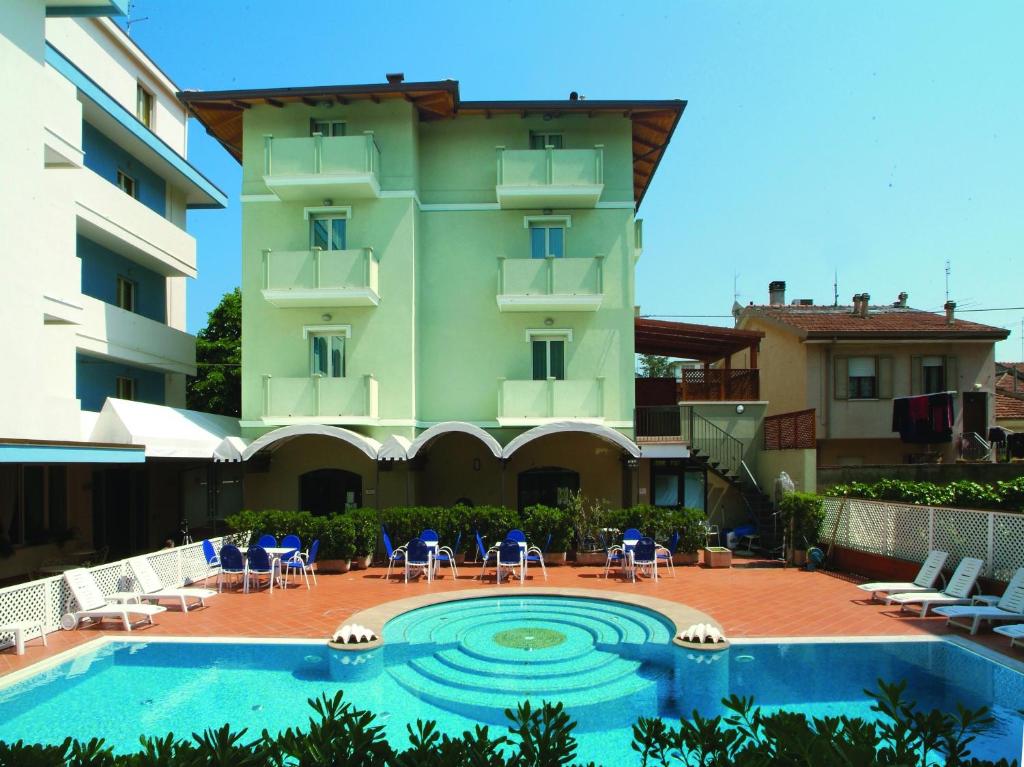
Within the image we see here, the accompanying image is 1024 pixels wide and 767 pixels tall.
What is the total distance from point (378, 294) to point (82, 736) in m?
13.6

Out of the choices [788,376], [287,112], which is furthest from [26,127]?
[788,376]

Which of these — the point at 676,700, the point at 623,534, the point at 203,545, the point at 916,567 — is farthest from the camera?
the point at 623,534

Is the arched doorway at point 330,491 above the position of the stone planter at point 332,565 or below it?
above

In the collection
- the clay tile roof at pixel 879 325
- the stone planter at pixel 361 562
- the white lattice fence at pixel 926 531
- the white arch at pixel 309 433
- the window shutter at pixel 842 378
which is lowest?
the stone planter at pixel 361 562

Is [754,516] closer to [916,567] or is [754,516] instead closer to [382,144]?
[916,567]

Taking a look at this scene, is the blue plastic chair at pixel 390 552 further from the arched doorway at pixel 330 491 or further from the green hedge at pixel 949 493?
the green hedge at pixel 949 493

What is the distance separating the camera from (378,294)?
770 inches

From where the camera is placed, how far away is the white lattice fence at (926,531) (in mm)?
12133

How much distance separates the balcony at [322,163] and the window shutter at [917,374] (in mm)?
19643

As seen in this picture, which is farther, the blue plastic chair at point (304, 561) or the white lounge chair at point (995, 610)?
the blue plastic chair at point (304, 561)

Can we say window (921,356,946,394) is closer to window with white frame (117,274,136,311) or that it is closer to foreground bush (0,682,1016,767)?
foreground bush (0,682,1016,767)

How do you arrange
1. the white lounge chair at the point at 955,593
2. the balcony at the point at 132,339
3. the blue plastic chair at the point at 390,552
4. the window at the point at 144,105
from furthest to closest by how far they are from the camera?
the window at the point at 144,105 < the balcony at the point at 132,339 < the blue plastic chair at the point at 390,552 < the white lounge chair at the point at 955,593

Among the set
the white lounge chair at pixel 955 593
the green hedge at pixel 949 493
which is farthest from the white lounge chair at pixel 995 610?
the green hedge at pixel 949 493

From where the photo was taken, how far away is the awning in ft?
48.4
